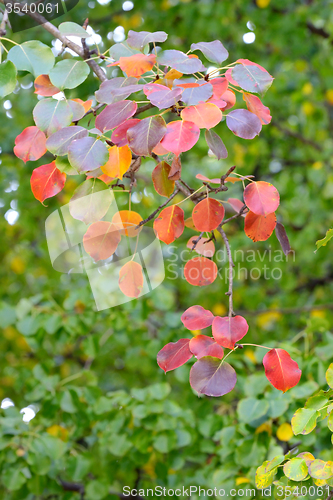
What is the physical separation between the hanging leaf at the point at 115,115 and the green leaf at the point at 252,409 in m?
0.59

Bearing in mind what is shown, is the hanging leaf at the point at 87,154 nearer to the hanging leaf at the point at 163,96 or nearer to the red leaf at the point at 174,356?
the hanging leaf at the point at 163,96

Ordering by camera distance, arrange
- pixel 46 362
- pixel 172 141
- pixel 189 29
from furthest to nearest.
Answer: pixel 189 29
pixel 46 362
pixel 172 141

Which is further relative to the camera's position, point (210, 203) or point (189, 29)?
point (189, 29)

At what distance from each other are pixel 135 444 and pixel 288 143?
5.63 ft

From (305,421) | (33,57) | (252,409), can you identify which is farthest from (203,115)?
(252,409)

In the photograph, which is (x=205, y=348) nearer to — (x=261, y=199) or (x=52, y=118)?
(x=261, y=199)

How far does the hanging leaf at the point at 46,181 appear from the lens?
553mm

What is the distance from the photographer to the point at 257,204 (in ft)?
1.65

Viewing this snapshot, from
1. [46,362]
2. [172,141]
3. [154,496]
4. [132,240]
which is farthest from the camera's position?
[46,362]

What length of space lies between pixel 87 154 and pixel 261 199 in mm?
198

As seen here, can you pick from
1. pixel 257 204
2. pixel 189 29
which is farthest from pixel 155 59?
pixel 189 29

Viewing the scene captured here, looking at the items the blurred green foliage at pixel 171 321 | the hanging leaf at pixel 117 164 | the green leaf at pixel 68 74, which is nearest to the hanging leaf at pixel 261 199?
the hanging leaf at pixel 117 164

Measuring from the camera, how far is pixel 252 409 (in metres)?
0.85

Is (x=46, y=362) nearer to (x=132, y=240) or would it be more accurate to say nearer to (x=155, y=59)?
(x=132, y=240)
